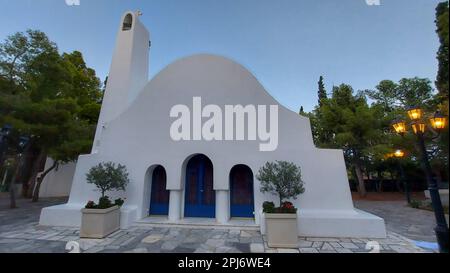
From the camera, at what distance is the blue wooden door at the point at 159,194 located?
7.30 m

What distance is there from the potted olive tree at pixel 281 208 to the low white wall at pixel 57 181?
17.6m

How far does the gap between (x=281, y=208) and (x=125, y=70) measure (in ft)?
28.9

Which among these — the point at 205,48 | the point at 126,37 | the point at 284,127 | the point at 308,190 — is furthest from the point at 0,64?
the point at 308,190

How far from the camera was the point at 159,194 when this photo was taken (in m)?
7.41

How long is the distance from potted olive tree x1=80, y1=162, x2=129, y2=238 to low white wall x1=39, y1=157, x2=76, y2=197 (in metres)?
13.2

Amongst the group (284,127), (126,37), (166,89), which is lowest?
(284,127)

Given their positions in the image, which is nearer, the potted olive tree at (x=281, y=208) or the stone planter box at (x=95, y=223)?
the potted olive tree at (x=281, y=208)

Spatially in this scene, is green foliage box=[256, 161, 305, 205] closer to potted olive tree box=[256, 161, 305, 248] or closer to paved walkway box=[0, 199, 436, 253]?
potted olive tree box=[256, 161, 305, 248]

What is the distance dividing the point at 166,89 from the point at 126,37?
4492mm

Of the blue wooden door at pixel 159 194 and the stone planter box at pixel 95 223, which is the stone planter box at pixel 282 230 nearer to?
the blue wooden door at pixel 159 194

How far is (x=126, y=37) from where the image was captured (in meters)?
9.57

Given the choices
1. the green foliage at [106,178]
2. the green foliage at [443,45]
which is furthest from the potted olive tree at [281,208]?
the green foliage at [106,178]

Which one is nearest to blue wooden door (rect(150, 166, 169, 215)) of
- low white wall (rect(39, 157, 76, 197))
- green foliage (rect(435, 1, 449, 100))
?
green foliage (rect(435, 1, 449, 100))
